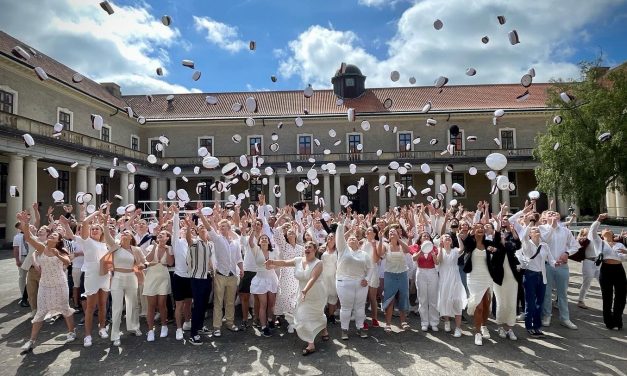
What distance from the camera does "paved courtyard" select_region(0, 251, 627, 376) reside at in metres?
5.49

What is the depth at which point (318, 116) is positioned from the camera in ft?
128

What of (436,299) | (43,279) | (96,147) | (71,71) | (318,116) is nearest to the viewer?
(43,279)

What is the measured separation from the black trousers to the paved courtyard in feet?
0.84

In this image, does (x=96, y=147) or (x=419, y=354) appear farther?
(x=96, y=147)

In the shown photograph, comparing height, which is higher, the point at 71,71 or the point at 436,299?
the point at 71,71

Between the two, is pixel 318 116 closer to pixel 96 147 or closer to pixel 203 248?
pixel 96 147

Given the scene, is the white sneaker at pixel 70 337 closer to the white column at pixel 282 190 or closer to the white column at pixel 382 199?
the white column at pixel 282 190

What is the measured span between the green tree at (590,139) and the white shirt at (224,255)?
28.1 m

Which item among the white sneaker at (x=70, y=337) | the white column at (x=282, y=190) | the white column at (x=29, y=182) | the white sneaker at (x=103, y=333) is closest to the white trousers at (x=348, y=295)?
the white sneaker at (x=103, y=333)

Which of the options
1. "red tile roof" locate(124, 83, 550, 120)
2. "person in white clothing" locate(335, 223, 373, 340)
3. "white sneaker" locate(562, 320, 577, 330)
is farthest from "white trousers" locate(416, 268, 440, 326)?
"red tile roof" locate(124, 83, 550, 120)

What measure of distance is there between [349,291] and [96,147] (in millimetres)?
28514

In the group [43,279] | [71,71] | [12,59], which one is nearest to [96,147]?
[12,59]

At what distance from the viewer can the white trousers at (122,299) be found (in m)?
6.58

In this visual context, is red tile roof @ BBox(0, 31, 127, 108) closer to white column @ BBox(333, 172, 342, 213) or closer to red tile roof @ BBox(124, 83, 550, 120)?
red tile roof @ BBox(124, 83, 550, 120)
